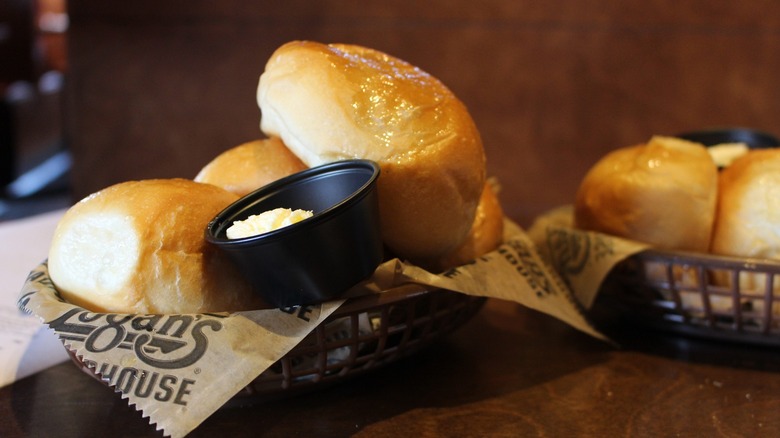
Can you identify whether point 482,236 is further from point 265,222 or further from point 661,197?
point 265,222

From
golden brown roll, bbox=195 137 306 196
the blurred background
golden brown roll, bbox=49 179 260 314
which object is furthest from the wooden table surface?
the blurred background

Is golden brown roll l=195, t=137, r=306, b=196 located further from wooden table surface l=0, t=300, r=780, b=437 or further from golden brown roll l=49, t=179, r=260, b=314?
wooden table surface l=0, t=300, r=780, b=437

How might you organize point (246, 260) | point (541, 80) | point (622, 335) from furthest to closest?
point (541, 80), point (622, 335), point (246, 260)

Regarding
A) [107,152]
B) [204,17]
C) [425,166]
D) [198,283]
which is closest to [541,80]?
[204,17]

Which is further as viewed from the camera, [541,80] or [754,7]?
[541,80]

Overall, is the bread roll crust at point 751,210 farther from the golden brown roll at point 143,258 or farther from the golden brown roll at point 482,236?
the golden brown roll at point 143,258

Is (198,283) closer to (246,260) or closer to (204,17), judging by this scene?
(246,260)

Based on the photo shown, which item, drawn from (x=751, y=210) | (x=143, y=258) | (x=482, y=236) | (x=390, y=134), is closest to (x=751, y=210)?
(x=751, y=210)
